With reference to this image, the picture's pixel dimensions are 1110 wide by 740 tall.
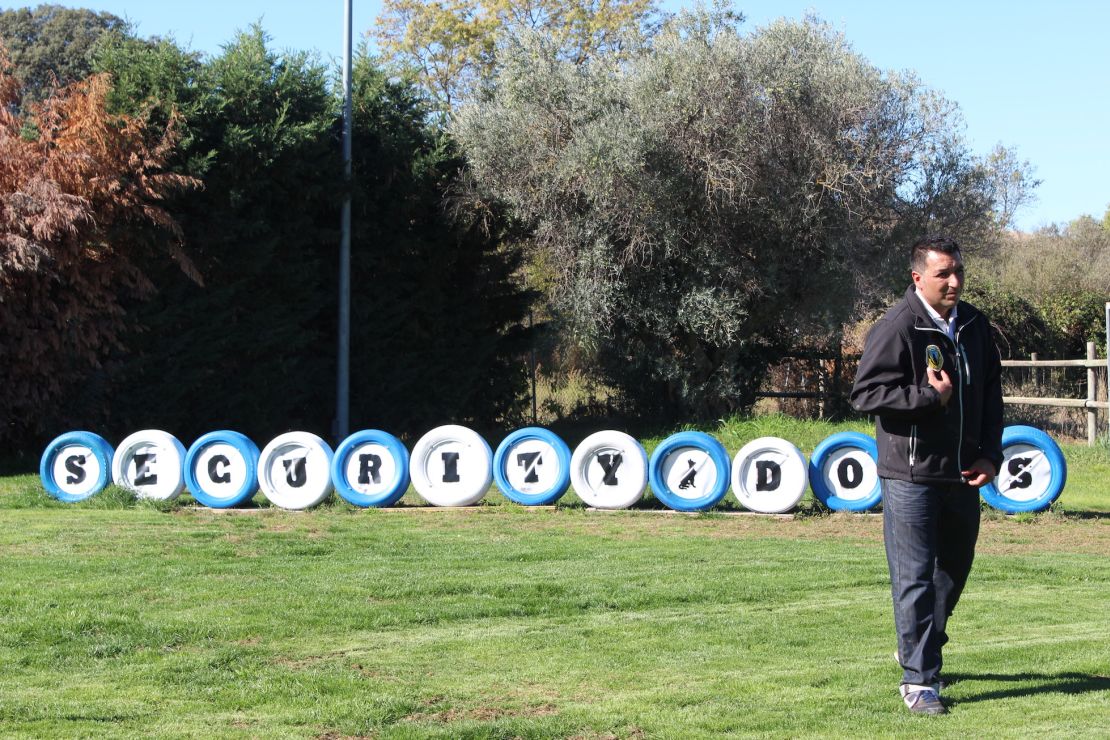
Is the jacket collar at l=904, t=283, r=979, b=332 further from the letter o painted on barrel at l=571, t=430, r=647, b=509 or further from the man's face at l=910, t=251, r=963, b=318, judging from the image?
the letter o painted on barrel at l=571, t=430, r=647, b=509

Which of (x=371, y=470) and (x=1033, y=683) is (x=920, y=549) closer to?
(x=1033, y=683)

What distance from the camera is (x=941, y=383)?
4840 millimetres

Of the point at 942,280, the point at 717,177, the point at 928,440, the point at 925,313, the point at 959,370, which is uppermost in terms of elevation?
the point at 717,177

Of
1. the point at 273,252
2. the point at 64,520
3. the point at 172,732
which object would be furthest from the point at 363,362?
the point at 172,732

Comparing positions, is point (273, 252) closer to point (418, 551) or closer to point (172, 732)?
point (418, 551)

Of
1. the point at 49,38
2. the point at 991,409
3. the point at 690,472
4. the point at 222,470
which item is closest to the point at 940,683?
the point at 991,409

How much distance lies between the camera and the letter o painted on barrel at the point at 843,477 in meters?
11.2

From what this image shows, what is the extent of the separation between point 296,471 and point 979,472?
8076 mm

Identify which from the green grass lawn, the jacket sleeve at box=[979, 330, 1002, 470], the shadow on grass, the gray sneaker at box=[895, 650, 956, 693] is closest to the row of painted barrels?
the green grass lawn

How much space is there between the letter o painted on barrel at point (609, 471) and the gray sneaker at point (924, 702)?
6.69 m

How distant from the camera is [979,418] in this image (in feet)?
16.5

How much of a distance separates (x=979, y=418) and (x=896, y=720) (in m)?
1.27

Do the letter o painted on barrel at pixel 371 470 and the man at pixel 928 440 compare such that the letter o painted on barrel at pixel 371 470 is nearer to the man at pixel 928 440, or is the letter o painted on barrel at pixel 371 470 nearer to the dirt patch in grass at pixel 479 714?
the dirt patch in grass at pixel 479 714

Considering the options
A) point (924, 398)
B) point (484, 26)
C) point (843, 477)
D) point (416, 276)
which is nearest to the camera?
point (924, 398)
